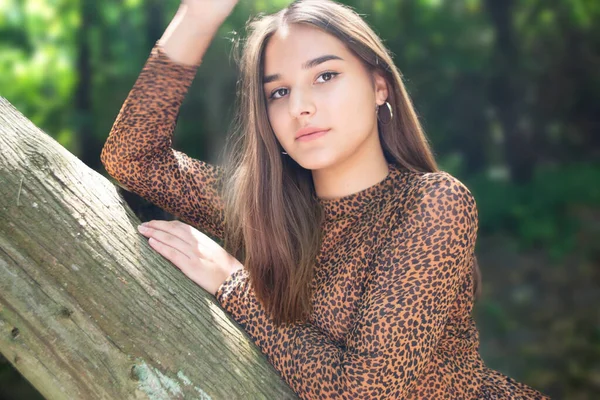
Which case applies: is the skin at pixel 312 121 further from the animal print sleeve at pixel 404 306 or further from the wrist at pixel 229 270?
the animal print sleeve at pixel 404 306

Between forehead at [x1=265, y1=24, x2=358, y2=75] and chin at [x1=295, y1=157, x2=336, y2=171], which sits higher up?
forehead at [x1=265, y1=24, x2=358, y2=75]

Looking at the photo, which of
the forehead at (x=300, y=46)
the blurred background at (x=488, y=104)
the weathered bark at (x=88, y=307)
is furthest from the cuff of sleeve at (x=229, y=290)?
the blurred background at (x=488, y=104)

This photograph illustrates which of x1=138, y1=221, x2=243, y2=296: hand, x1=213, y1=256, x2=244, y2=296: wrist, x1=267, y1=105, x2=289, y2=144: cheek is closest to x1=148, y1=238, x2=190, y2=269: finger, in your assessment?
x1=138, y1=221, x2=243, y2=296: hand

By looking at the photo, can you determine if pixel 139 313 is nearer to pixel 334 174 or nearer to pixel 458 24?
pixel 334 174

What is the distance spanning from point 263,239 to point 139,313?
0.52 m

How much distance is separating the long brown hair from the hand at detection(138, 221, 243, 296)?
0.30 feet

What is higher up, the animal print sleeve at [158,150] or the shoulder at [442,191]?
the animal print sleeve at [158,150]

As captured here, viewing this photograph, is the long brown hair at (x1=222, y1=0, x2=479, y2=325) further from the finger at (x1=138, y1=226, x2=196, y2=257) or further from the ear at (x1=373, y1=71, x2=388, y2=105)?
the finger at (x1=138, y1=226, x2=196, y2=257)

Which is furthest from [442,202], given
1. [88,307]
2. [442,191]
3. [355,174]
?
[88,307]

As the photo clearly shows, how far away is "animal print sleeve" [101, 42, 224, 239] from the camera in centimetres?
243

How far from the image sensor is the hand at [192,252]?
6.97 ft

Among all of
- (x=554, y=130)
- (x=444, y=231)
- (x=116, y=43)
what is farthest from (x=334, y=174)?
(x=554, y=130)

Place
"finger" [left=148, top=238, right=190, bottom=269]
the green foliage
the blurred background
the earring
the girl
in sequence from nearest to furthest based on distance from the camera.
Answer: the girl < "finger" [left=148, top=238, right=190, bottom=269] < the earring < the blurred background < the green foliage

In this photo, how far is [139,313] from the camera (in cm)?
186
